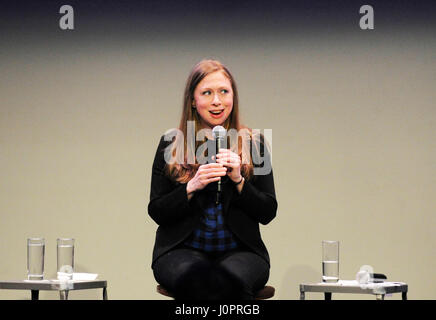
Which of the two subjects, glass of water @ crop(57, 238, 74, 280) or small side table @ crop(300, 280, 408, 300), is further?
glass of water @ crop(57, 238, 74, 280)

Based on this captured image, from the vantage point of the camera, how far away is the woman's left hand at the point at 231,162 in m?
2.35

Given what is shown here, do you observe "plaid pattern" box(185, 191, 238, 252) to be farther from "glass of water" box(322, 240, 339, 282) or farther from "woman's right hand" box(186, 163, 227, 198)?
"glass of water" box(322, 240, 339, 282)

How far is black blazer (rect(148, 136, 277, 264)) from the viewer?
243 centimetres

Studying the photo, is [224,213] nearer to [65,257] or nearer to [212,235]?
[212,235]

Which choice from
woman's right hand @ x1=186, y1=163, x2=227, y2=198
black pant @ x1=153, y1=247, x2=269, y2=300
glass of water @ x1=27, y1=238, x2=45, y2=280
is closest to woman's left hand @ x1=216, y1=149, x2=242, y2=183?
woman's right hand @ x1=186, y1=163, x2=227, y2=198

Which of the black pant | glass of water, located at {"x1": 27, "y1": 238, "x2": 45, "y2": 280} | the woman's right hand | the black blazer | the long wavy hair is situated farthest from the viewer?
glass of water, located at {"x1": 27, "y1": 238, "x2": 45, "y2": 280}

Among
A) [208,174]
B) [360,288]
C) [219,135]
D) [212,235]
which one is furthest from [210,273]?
[360,288]

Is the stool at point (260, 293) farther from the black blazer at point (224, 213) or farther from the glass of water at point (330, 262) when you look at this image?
the glass of water at point (330, 262)

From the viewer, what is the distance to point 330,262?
265 centimetres

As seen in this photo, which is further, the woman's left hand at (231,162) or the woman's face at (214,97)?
the woman's face at (214,97)

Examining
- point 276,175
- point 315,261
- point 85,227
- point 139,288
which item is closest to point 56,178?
point 85,227

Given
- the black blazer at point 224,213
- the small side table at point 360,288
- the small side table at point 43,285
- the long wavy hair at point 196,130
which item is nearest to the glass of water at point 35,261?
the small side table at point 43,285

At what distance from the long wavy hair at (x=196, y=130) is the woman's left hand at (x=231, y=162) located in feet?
0.56

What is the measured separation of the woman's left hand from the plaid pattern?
14 centimetres
